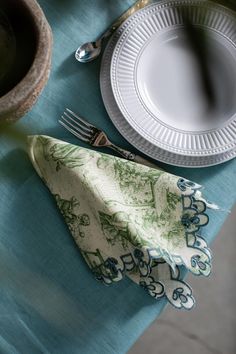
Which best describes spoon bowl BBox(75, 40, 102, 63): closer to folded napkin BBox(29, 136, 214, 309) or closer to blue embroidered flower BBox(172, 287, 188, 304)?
folded napkin BBox(29, 136, 214, 309)

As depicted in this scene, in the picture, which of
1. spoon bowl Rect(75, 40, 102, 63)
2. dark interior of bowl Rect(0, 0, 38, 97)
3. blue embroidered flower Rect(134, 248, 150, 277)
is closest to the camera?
dark interior of bowl Rect(0, 0, 38, 97)

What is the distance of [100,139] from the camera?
0.66 meters

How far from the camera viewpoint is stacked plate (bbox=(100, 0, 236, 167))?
2.16ft

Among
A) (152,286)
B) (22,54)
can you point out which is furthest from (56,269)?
(22,54)

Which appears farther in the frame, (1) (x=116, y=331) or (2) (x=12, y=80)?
(1) (x=116, y=331)

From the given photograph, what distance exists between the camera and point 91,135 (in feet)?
2.18

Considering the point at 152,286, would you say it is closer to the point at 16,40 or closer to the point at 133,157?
the point at 133,157

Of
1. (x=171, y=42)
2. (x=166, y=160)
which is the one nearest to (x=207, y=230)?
(x=166, y=160)

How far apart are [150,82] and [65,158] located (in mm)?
150

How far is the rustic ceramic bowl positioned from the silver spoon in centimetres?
16

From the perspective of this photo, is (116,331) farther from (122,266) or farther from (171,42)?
(171,42)

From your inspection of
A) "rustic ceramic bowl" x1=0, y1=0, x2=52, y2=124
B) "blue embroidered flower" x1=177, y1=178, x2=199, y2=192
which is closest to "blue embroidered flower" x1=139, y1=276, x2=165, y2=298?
"blue embroidered flower" x1=177, y1=178, x2=199, y2=192

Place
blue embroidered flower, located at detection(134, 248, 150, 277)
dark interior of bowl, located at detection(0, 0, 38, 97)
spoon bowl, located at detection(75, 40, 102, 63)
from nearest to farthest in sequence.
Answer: dark interior of bowl, located at detection(0, 0, 38, 97) → blue embroidered flower, located at detection(134, 248, 150, 277) → spoon bowl, located at detection(75, 40, 102, 63)

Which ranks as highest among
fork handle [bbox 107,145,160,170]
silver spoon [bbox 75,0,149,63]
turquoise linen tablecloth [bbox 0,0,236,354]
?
silver spoon [bbox 75,0,149,63]
